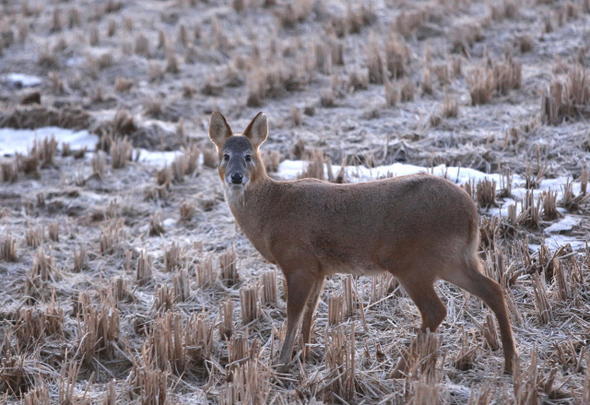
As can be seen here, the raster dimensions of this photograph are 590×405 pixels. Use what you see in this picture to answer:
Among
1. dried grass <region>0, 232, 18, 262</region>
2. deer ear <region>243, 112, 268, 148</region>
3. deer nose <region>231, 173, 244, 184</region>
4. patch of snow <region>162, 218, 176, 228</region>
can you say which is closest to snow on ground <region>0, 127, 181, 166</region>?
patch of snow <region>162, 218, 176, 228</region>

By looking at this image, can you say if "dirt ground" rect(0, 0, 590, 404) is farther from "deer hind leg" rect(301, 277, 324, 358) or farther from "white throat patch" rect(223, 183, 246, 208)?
"white throat patch" rect(223, 183, 246, 208)

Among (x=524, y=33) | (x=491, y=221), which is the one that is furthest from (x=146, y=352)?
(x=524, y=33)

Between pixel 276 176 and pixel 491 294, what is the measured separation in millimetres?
4946

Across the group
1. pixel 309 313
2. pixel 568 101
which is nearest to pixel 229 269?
pixel 309 313

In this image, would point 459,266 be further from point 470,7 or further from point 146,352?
point 470,7

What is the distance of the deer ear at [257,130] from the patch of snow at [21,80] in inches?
415

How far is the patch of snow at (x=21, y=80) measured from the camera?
48.5 ft

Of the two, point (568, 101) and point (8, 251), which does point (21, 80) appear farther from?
point (568, 101)

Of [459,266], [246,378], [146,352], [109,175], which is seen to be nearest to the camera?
[246,378]

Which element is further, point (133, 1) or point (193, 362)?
point (133, 1)

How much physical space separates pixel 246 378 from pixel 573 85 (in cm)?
718

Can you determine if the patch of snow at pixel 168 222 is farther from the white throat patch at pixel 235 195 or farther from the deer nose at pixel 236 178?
the deer nose at pixel 236 178

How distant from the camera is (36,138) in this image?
39.0 ft

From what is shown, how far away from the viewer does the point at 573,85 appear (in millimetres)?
9477
